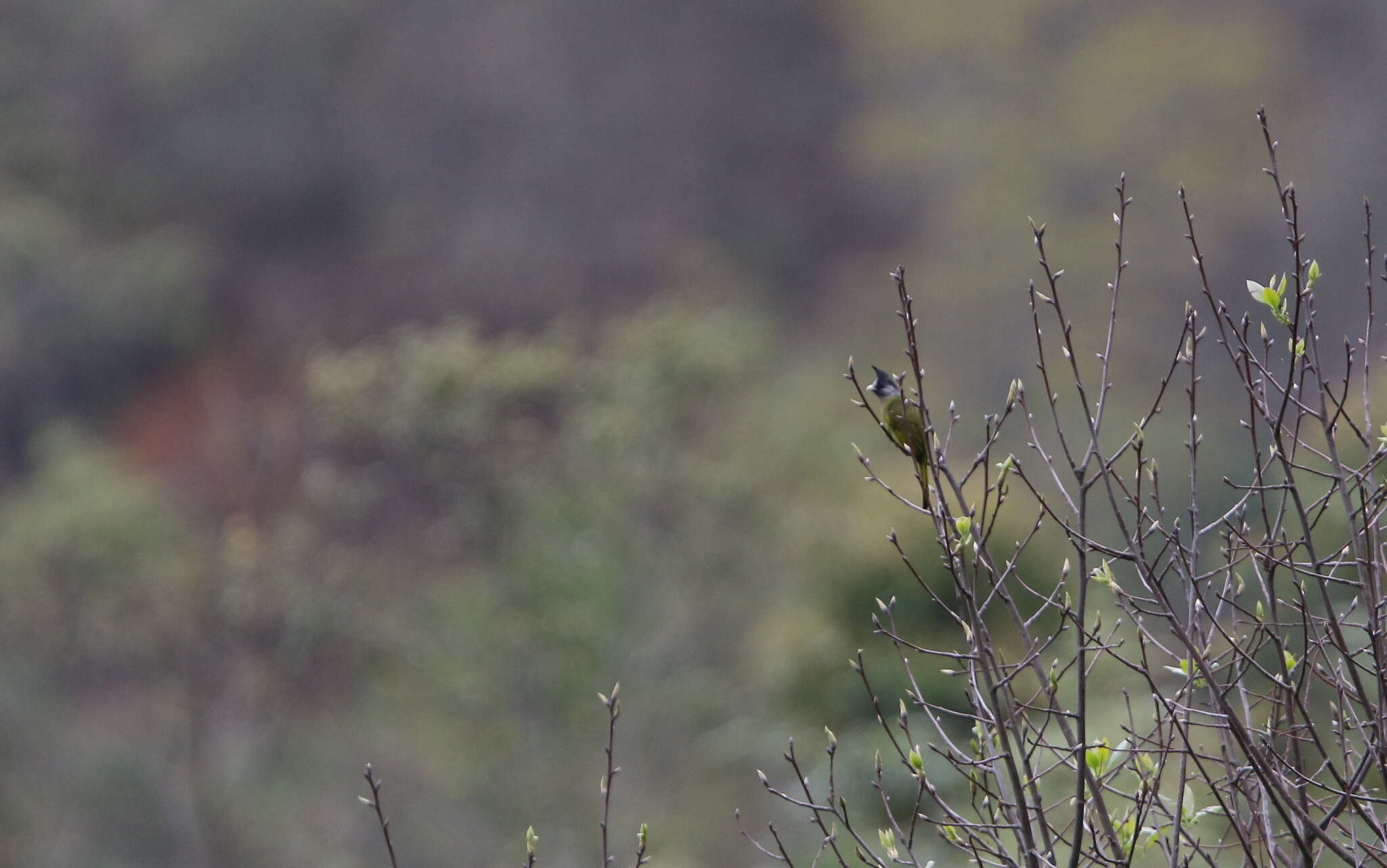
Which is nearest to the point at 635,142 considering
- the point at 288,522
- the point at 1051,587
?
the point at 288,522

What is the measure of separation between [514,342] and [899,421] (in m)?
6.41

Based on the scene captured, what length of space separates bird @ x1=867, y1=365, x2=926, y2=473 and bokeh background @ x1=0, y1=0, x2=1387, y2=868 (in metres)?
3.11

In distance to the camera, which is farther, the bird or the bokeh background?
the bokeh background

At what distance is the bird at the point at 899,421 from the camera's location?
214 cm

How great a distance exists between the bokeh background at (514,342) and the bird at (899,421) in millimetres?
3106

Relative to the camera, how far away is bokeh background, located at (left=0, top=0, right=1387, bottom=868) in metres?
9.82

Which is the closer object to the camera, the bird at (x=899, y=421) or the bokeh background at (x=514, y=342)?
the bird at (x=899, y=421)

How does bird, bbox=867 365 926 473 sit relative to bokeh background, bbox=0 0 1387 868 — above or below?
below

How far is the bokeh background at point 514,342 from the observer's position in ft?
32.2

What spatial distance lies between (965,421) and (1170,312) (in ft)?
10.7

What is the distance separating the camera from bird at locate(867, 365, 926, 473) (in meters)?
2.14

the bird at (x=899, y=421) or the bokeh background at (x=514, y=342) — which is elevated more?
the bokeh background at (x=514, y=342)

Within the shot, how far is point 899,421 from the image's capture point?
10.8ft

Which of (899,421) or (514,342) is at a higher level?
(514,342)
